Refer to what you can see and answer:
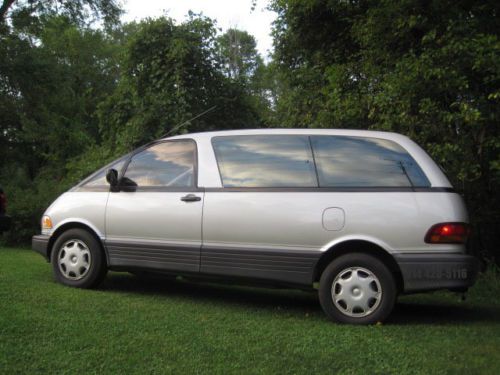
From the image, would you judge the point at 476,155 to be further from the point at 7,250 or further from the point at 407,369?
the point at 7,250

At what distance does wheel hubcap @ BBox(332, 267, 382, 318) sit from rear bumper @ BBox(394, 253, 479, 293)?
265 millimetres

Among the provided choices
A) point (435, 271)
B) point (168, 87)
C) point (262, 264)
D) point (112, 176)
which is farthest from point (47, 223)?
point (168, 87)

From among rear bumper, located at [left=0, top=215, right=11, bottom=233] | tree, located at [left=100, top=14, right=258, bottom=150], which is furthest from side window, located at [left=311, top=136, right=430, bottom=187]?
tree, located at [left=100, top=14, right=258, bottom=150]

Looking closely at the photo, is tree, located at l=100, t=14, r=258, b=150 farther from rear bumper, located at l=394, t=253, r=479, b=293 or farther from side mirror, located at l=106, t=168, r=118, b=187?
rear bumper, located at l=394, t=253, r=479, b=293

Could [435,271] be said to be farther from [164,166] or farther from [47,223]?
[47,223]

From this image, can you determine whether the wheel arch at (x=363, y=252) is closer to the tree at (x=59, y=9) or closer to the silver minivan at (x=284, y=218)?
the silver minivan at (x=284, y=218)

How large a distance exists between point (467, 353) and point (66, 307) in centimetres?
333

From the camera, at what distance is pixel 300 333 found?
15.1ft

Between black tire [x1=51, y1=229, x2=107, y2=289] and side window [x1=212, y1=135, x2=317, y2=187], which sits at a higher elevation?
side window [x1=212, y1=135, x2=317, y2=187]

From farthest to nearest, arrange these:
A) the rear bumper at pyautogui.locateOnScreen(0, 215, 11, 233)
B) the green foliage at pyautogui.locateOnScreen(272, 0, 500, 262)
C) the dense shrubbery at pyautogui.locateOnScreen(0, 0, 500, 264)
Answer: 1. the rear bumper at pyautogui.locateOnScreen(0, 215, 11, 233)
2. the dense shrubbery at pyautogui.locateOnScreen(0, 0, 500, 264)
3. the green foliage at pyautogui.locateOnScreen(272, 0, 500, 262)

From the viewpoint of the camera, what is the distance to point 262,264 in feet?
17.4

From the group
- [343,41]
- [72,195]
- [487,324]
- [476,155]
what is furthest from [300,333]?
[343,41]

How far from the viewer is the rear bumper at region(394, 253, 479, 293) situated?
4840 millimetres

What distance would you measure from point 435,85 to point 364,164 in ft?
9.19
